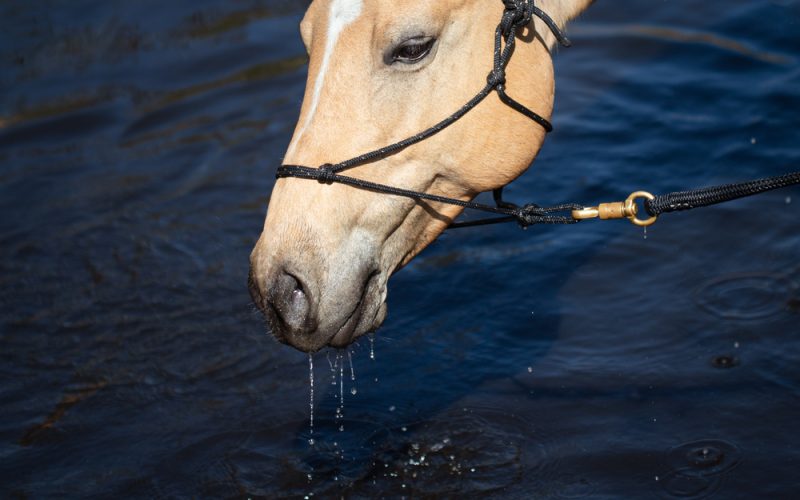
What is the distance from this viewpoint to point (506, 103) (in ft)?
11.6

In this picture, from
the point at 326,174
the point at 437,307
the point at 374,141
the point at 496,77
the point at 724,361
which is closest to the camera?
the point at 326,174

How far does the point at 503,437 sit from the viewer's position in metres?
4.93

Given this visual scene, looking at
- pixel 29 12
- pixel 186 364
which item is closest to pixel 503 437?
pixel 186 364

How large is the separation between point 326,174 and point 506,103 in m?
0.75

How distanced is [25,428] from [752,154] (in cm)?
518

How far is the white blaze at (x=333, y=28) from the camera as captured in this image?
3.26 meters

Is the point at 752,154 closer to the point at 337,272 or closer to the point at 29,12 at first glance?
the point at 337,272

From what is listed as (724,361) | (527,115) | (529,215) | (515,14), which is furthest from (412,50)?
(724,361)

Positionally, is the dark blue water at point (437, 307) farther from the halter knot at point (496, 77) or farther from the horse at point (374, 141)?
the halter knot at point (496, 77)

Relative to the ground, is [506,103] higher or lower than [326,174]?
higher

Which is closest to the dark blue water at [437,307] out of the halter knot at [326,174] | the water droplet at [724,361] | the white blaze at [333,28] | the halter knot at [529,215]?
the water droplet at [724,361]

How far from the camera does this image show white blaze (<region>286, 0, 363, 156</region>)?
326cm

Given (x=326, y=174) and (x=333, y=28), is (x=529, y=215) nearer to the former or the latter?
(x=326, y=174)

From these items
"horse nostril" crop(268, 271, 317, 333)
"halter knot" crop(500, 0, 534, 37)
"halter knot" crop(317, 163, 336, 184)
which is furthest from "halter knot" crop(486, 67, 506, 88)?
"horse nostril" crop(268, 271, 317, 333)
